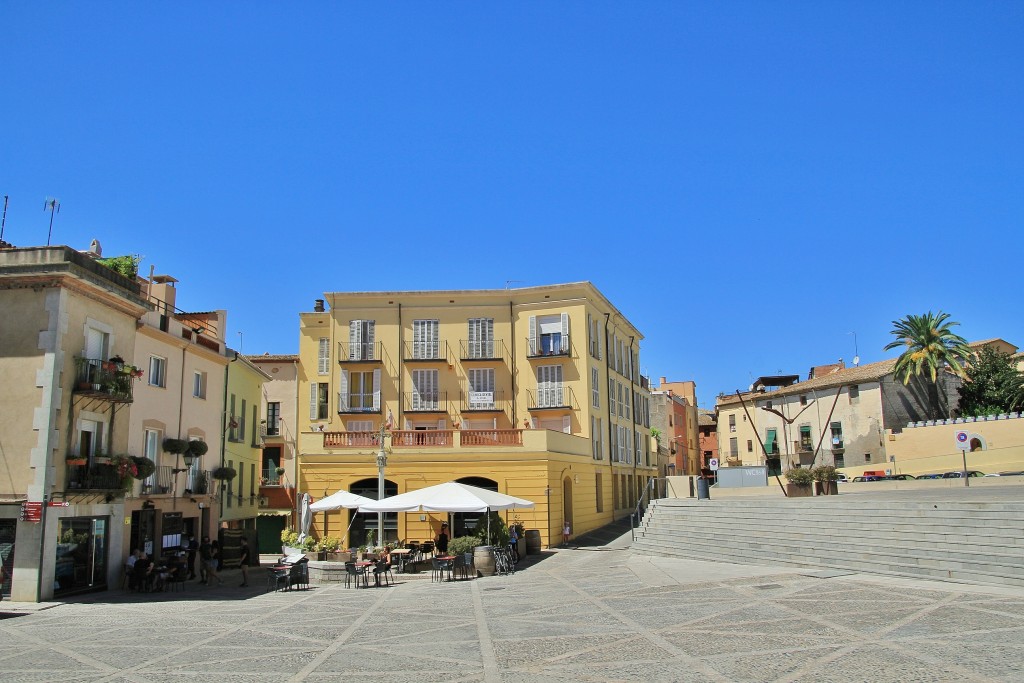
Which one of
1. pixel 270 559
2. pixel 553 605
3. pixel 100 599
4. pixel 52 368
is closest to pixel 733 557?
pixel 553 605

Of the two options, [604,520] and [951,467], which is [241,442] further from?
[951,467]

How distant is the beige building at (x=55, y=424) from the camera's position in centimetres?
1995

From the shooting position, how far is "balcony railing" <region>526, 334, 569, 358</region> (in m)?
43.3

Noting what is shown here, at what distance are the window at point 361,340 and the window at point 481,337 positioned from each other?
527cm

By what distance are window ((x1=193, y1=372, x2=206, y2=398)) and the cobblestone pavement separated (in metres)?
9.66

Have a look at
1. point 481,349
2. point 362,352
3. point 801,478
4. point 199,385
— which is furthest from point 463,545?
point 362,352

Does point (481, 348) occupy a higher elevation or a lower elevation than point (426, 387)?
higher

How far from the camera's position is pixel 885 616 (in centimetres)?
1390

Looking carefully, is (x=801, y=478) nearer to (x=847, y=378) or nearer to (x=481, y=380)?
(x=481, y=380)

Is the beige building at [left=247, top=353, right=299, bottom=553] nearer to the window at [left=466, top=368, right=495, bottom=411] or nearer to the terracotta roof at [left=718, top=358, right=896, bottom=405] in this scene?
the window at [left=466, top=368, right=495, bottom=411]

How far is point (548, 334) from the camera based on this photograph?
144 ft

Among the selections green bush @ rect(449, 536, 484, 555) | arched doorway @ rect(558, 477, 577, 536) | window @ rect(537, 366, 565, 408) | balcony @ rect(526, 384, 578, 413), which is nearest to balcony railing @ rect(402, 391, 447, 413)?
balcony @ rect(526, 384, 578, 413)

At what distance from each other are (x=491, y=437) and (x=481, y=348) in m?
12.5

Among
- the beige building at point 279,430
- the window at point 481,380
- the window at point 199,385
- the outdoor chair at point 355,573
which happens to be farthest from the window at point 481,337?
the outdoor chair at point 355,573
